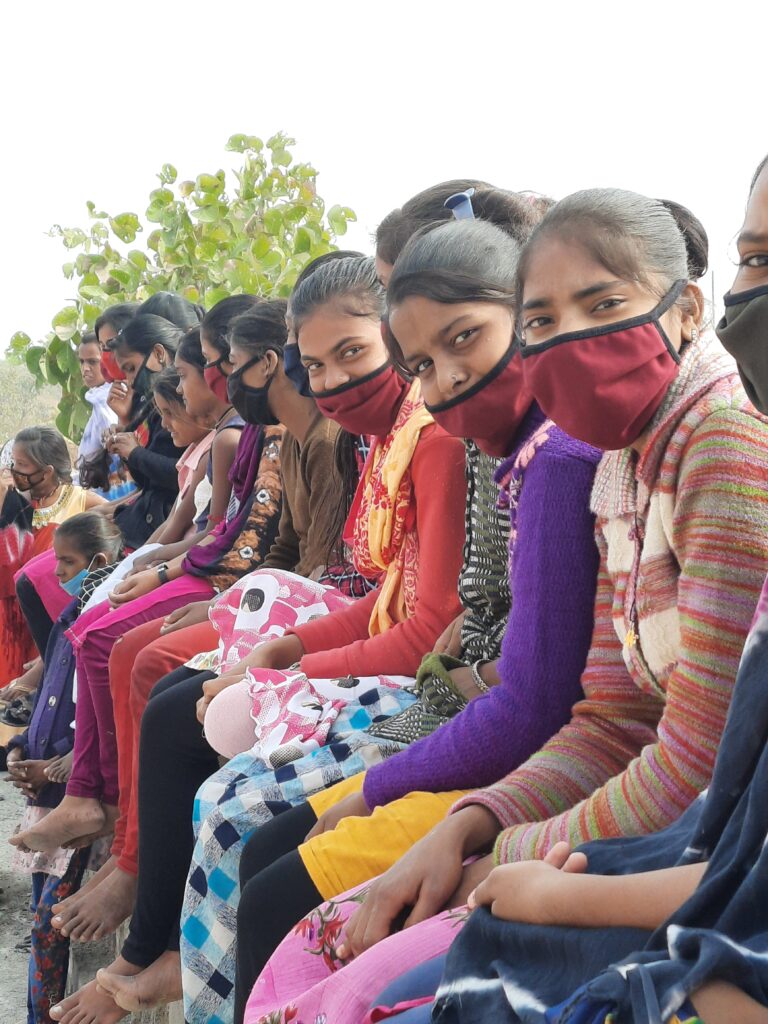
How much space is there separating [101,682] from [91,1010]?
1334 millimetres

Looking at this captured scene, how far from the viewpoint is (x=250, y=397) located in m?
4.12

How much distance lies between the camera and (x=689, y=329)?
194cm

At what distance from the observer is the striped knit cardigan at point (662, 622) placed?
1.66m

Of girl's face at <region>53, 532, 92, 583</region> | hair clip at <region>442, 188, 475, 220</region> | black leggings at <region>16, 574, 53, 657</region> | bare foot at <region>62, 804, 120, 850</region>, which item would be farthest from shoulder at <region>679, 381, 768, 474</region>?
black leggings at <region>16, 574, 53, 657</region>

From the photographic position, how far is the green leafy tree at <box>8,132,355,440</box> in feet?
26.0

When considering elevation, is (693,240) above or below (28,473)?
above

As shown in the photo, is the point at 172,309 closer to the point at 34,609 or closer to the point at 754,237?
the point at 34,609

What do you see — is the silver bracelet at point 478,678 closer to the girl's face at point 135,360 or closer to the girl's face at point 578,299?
the girl's face at point 578,299

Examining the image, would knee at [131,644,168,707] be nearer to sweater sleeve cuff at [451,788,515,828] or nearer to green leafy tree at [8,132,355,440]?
sweater sleeve cuff at [451,788,515,828]

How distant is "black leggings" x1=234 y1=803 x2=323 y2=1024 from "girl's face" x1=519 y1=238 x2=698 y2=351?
3.30 feet

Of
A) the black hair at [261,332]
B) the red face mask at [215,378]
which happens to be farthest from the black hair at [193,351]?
the black hair at [261,332]

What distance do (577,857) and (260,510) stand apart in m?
2.88

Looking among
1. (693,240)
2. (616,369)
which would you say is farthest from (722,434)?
(693,240)

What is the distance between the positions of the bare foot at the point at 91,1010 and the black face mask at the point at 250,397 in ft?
6.24
